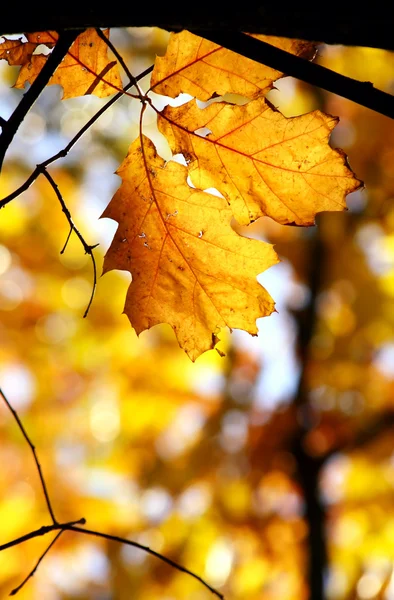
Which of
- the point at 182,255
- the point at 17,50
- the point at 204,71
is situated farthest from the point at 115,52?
the point at 182,255

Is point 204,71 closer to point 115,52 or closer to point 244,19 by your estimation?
point 115,52

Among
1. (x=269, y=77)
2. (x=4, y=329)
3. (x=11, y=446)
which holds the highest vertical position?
(x=4, y=329)

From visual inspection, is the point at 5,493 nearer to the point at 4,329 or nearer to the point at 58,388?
the point at 58,388

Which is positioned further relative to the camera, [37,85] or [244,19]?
[37,85]

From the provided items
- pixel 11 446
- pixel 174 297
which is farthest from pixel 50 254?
pixel 174 297

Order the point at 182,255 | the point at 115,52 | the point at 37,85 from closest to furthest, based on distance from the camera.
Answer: the point at 37,85, the point at 115,52, the point at 182,255

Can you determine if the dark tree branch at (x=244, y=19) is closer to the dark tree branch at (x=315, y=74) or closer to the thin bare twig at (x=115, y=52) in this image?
the dark tree branch at (x=315, y=74)
